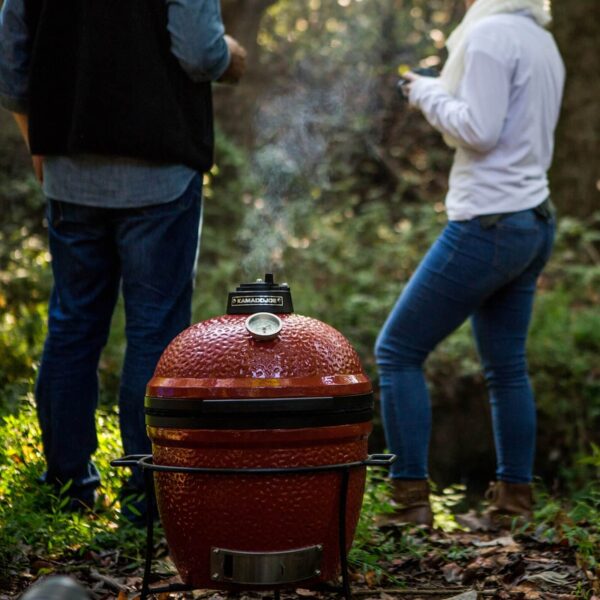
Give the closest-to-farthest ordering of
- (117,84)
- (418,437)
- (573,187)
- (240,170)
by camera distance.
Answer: (117,84)
(418,437)
(573,187)
(240,170)

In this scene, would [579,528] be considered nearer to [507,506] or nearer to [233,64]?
[507,506]

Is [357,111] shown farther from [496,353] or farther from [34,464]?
[34,464]

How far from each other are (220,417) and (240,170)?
6.36 metres

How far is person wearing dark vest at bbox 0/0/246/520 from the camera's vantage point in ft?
9.30

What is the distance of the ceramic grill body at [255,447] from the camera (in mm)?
1943

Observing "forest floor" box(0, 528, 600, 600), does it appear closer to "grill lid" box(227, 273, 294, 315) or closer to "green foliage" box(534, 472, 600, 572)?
"green foliage" box(534, 472, 600, 572)

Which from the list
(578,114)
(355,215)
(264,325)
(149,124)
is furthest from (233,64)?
(355,215)

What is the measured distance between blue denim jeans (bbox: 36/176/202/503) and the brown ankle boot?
915 mm

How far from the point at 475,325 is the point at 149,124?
1.45m

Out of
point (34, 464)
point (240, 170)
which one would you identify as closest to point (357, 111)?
point (240, 170)

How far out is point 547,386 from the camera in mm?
5766

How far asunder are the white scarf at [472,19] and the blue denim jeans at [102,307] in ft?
3.33

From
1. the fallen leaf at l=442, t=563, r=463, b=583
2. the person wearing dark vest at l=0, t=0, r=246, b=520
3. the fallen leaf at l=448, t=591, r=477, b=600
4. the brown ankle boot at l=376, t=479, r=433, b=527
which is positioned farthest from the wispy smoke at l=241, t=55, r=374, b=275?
the fallen leaf at l=448, t=591, r=477, b=600

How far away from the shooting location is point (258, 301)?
216 centimetres
